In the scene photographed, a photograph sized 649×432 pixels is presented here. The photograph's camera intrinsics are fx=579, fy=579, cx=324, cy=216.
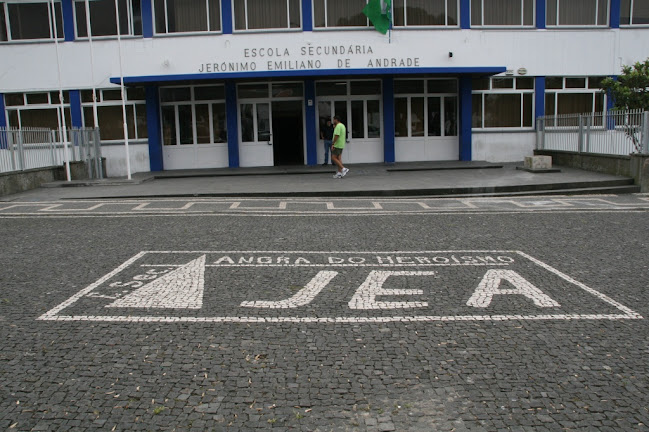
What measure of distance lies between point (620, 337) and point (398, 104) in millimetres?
19515

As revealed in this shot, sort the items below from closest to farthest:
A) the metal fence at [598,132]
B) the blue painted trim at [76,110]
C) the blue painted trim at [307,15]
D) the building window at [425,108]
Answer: the metal fence at [598,132] < the blue painted trim at [307,15] < the blue painted trim at [76,110] < the building window at [425,108]

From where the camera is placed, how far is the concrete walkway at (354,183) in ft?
48.8

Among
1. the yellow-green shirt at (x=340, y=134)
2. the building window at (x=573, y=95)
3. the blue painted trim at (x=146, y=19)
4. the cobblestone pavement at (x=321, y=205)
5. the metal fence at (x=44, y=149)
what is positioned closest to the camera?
the cobblestone pavement at (x=321, y=205)

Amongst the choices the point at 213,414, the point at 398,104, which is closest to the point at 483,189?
the point at 398,104

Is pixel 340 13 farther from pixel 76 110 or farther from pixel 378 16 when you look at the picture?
pixel 76 110

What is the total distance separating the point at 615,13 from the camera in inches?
918

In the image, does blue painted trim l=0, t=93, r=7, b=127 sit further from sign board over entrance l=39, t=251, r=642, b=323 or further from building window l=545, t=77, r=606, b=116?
building window l=545, t=77, r=606, b=116

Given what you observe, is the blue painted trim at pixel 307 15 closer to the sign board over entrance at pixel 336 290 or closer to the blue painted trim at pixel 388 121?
the blue painted trim at pixel 388 121

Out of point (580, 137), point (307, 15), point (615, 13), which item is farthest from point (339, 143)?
point (615, 13)

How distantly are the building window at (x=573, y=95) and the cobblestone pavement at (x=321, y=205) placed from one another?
10617 millimetres

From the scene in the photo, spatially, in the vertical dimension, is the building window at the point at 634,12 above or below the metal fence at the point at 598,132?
above

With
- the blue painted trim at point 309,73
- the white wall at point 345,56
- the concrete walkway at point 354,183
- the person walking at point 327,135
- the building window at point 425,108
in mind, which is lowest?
the concrete walkway at point 354,183

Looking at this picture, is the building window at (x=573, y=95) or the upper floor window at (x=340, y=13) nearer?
the upper floor window at (x=340, y=13)

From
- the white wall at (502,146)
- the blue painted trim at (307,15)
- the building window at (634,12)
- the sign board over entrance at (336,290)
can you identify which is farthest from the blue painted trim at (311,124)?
the sign board over entrance at (336,290)
